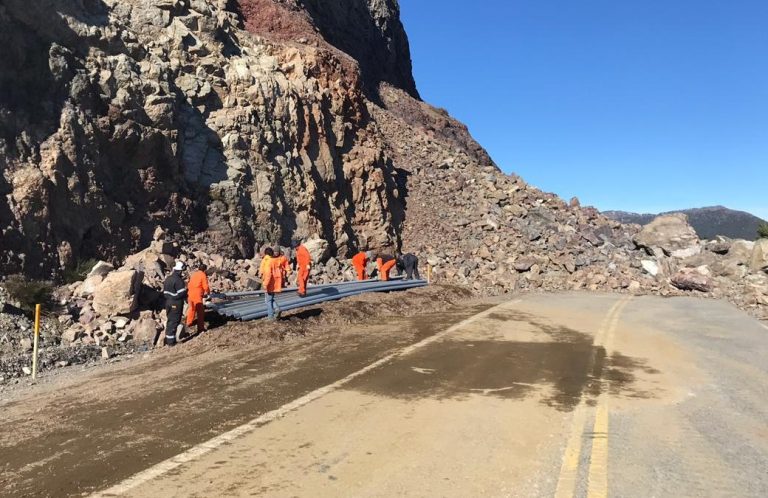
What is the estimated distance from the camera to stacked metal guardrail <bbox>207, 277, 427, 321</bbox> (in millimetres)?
10924

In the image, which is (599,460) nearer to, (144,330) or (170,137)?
(144,330)

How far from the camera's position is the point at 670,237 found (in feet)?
96.0

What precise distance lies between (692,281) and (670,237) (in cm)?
560

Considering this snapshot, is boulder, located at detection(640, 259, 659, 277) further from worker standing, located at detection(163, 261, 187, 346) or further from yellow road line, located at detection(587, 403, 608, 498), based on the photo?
worker standing, located at detection(163, 261, 187, 346)

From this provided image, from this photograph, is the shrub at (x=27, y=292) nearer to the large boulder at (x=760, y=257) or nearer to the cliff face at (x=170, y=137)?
the cliff face at (x=170, y=137)

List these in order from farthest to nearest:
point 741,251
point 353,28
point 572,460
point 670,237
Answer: point 353,28, point 670,237, point 741,251, point 572,460

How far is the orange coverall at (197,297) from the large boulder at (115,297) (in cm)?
113

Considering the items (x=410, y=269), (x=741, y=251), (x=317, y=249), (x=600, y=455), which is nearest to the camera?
(x=600, y=455)

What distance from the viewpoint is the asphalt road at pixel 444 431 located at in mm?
4023

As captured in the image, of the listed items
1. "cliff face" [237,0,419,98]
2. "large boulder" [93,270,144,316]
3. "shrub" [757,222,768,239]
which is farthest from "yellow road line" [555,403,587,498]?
"shrub" [757,222,768,239]

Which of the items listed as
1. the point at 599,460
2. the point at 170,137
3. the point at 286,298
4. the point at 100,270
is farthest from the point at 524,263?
the point at 599,460

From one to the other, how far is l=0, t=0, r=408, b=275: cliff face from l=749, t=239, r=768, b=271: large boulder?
17532mm

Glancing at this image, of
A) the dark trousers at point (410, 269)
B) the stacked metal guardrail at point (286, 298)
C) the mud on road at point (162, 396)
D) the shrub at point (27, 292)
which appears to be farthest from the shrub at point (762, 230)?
the shrub at point (27, 292)

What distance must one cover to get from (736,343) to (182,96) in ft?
55.9
